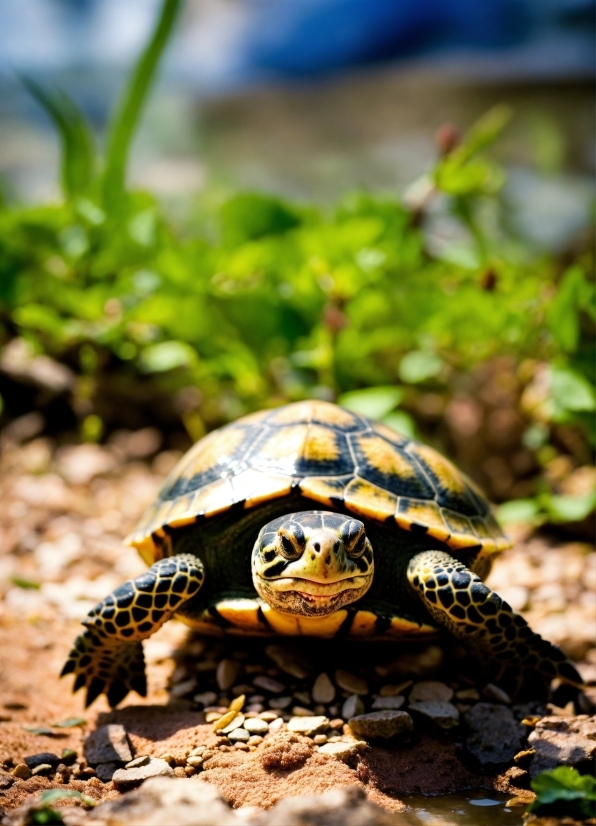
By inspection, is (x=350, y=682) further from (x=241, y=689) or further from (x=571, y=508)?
(x=571, y=508)

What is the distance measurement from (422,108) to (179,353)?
3701 millimetres

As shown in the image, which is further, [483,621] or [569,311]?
[569,311]

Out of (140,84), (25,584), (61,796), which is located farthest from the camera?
(140,84)

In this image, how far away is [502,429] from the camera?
341 cm

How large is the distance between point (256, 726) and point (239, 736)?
0.05m

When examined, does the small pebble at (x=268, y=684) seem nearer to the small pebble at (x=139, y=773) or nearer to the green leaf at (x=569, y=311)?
the small pebble at (x=139, y=773)

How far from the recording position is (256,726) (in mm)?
1670

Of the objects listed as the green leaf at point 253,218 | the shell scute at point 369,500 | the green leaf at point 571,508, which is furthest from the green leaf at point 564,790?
the green leaf at point 253,218

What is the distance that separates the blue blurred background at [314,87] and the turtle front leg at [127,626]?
12.8 ft

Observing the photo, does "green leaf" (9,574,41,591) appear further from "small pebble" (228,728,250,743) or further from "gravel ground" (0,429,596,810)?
"small pebble" (228,728,250,743)

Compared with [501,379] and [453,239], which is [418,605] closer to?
[501,379]

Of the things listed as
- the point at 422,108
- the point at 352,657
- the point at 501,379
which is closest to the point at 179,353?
the point at 501,379

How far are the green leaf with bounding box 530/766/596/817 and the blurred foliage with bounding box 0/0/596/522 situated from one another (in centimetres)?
158

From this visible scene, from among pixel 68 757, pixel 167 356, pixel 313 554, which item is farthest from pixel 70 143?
pixel 68 757
